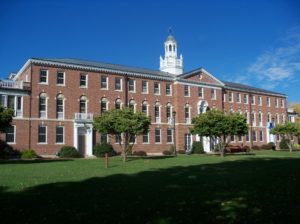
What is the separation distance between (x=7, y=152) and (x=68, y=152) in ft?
19.4

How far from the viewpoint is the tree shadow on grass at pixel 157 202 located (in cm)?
→ 777

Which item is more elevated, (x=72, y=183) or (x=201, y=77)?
(x=201, y=77)

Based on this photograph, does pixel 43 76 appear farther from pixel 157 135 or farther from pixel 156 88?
pixel 157 135

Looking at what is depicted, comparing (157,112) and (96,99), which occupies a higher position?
(96,99)

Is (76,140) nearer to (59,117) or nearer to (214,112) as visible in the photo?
(59,117)

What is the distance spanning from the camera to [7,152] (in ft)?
112

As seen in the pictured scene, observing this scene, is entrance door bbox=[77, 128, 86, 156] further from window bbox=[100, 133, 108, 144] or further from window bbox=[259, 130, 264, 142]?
window bbox=[259, 130, 264, 142]

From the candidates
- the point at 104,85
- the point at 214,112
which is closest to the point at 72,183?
the point at 214,112

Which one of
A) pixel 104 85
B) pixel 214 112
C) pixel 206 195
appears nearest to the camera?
pixel 206 195

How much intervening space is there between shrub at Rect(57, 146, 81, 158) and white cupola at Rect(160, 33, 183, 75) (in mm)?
22450

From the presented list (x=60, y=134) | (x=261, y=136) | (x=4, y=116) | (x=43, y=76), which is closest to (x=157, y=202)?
(x=4, y=116)

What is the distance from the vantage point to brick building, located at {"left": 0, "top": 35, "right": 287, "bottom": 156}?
36812mm

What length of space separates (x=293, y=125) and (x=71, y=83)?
30127 millimetres

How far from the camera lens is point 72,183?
13.5 meters
